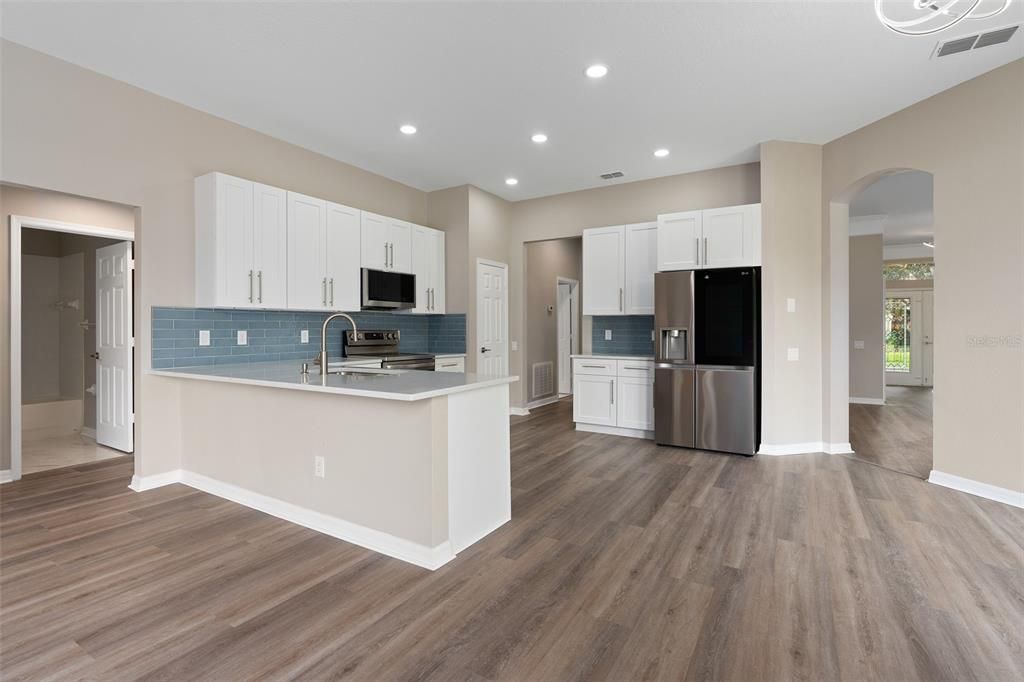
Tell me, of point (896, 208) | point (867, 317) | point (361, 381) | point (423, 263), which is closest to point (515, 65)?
point (361, 381)

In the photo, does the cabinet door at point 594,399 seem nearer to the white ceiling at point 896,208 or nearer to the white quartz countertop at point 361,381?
the white quartz countertop at point 361,381

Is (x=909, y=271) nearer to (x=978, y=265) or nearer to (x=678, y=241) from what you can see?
(x=678, y=241)

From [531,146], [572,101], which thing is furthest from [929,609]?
[531,146]

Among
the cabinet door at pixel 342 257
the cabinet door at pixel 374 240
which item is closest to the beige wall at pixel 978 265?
the cabinet door at pixel 374 240

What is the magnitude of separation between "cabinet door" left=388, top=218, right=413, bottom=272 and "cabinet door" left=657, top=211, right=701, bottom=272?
2.74 metres

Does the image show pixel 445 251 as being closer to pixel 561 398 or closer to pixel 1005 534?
pixel 561 398

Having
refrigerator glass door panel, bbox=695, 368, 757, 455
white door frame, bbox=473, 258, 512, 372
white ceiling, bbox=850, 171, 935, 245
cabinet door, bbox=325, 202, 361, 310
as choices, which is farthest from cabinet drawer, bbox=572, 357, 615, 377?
white ceiling, bbox=850, 171, 935, 245

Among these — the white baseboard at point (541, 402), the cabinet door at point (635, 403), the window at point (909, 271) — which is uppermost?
the window at point (909, 271)

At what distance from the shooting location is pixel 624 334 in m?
6.08

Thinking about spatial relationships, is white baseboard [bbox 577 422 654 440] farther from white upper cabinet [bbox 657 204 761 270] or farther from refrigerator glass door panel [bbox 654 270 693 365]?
white upper cabinet [bbox 657 204 761 270]

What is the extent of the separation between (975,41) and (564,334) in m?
6.10

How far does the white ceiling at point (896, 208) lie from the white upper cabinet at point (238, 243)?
5.91 metres

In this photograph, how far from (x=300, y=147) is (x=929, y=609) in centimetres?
551

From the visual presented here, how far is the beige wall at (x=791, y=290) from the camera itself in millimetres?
4621
